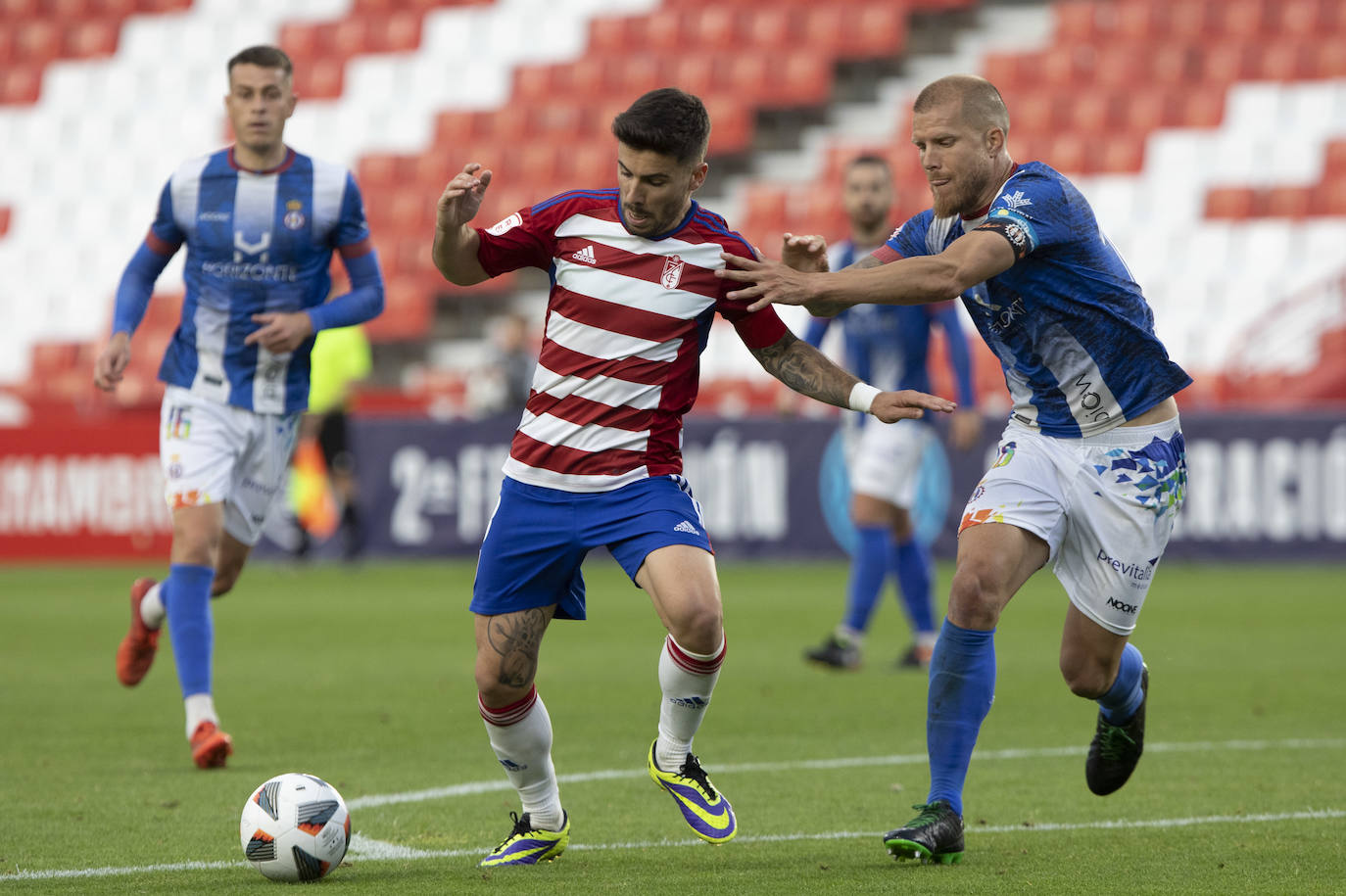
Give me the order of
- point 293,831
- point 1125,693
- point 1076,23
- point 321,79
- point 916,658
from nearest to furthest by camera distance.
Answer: point 293,831, point 1125,693, point 916,658, point 1076,23, point 321,79

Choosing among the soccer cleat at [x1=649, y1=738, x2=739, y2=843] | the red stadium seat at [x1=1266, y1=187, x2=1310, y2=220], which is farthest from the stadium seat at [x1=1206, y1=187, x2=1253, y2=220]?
the soccer cleat at [x1=649, y1=738, x2=739, y2=843]

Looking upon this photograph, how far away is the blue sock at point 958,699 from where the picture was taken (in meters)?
4.52

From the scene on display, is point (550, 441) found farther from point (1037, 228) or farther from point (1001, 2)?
point (1001, 2)

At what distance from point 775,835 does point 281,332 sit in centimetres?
262

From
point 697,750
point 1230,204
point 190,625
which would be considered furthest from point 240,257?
point 1230,204

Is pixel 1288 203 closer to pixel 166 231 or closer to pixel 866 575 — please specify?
Result: pixel 866 575

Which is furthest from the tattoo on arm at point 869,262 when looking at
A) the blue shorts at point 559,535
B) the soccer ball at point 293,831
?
the soccer ball at point 293,831

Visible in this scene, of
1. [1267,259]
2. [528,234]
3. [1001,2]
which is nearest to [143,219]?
[1001,2]

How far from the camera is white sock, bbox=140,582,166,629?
254 inches

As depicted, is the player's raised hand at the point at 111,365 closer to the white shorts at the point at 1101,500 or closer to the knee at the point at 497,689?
the knee at the point at 497,689

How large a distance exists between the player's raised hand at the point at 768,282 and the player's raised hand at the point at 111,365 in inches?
106

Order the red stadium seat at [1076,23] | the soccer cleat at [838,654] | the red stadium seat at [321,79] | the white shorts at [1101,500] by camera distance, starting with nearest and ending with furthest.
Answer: the white shorts at [1101,500], the soccer cleat at [838,654], the red stadium seat at [1076,23], the red stadium seat at [321,79]

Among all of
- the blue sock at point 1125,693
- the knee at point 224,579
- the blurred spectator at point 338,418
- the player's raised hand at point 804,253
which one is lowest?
the blurred spectator at point 338,418

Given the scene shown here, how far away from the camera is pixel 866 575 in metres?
8.82
